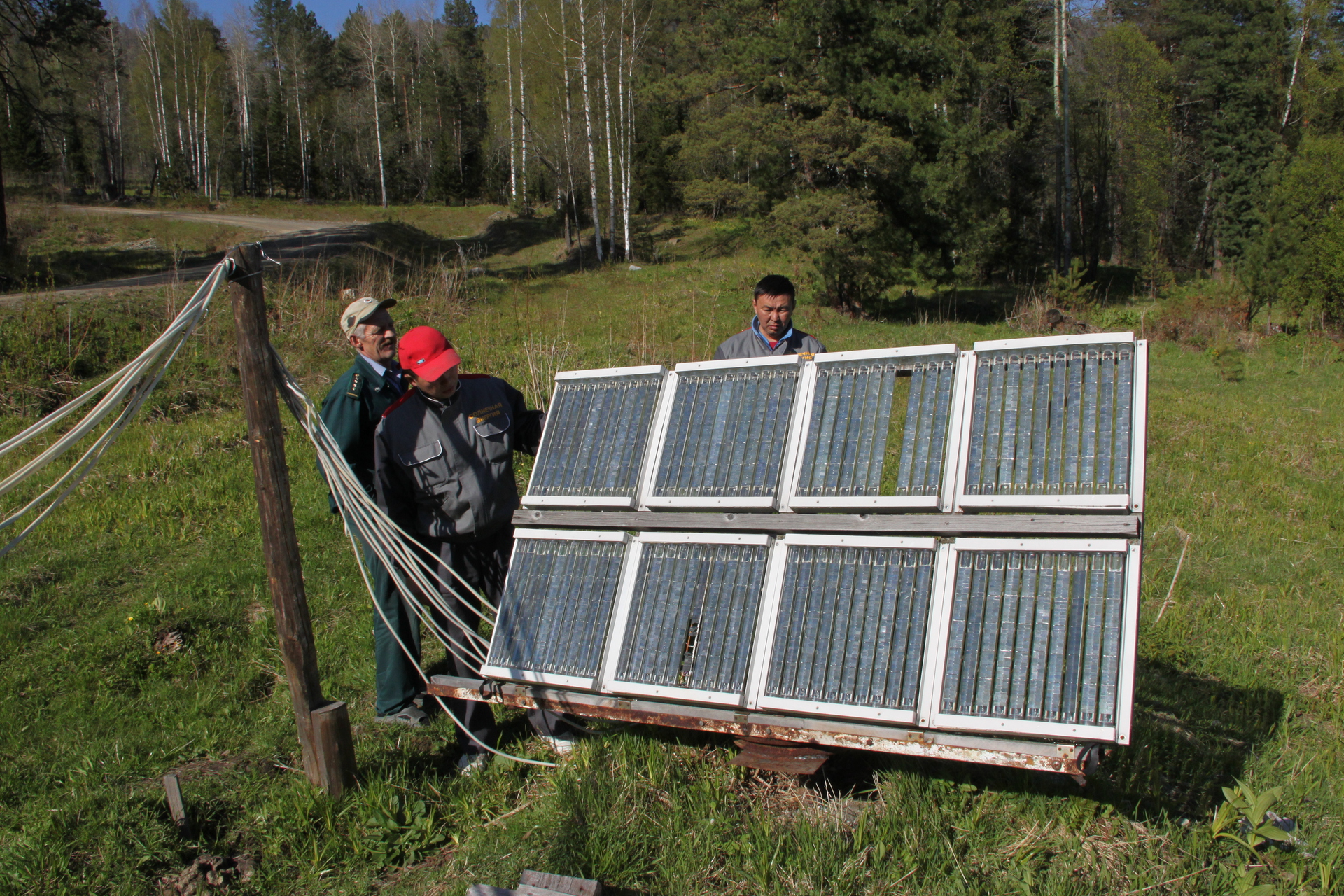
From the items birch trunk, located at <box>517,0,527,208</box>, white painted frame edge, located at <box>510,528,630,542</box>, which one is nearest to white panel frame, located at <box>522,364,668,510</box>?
white painted frame edge, located at <box>510,528,630,542</box>

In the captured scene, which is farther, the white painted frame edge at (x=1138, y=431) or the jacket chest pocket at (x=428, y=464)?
the jacket chest pocket at (x=428, y=464)

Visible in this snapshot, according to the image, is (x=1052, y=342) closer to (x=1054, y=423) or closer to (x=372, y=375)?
(x=1054, y=423)

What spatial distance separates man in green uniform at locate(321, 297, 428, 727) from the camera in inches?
181

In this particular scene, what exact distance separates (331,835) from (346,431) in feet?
6.42

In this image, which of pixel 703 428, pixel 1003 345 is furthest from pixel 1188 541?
pixel 703 428

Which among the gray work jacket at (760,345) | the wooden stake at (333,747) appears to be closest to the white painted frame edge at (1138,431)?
the gray work jacket at (760,345)

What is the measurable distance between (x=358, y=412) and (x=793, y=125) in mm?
19959

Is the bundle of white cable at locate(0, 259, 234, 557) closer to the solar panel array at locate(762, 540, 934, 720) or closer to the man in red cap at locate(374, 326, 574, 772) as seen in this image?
the man in red cap at locate(374, 326, 574, 772)

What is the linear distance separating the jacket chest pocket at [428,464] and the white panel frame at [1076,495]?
2343mm

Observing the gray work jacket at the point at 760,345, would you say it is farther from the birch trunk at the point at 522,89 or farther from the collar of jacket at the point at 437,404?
the birch trunk at the point at 522,89

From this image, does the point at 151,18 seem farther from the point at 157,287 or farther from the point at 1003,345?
the point at 1003,345

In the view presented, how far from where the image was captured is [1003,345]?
11.3 feet

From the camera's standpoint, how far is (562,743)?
428cm

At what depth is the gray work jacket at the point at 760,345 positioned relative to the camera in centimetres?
523
